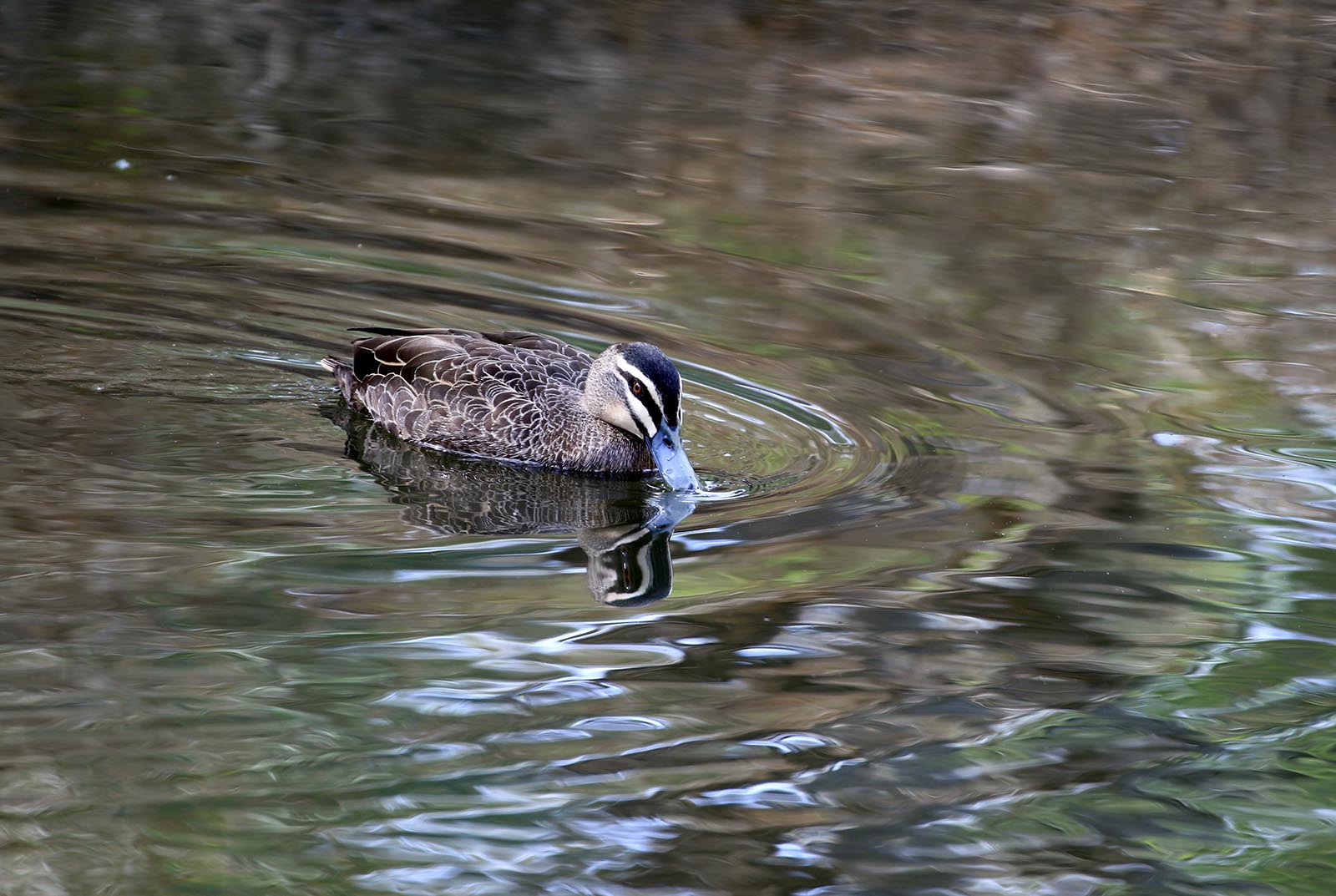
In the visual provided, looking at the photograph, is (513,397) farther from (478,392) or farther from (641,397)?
(641,397)

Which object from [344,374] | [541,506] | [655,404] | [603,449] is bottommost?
[541,506]

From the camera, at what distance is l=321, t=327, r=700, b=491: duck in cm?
820

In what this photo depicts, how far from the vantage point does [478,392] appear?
855 centimetres

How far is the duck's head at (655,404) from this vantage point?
7828 mm

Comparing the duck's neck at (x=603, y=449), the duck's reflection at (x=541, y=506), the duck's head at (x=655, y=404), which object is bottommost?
the duck's reflection at (x=541, y=506)

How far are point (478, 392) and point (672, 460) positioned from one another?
1246mm

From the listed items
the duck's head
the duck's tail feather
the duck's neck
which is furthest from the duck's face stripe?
the duck's tail feather

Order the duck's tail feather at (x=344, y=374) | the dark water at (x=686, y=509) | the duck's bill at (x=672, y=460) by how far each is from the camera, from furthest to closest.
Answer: the duck's tail feather at (x=344, y=374)
the duck's bill at (x=672, y=460)
the dark water at (x=686, y=509)

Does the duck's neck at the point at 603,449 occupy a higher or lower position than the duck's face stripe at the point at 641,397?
lower

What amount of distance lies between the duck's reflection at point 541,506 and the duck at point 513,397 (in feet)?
0.29

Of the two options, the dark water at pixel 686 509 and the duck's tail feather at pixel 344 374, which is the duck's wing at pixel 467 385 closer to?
the duck's tail feather at pixel 344 374

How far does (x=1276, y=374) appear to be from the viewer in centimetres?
961

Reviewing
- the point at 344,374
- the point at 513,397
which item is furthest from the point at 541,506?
the point at 344,374

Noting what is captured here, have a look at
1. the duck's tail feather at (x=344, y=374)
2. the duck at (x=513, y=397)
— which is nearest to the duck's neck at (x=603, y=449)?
the duck at (x=513, y=397)
